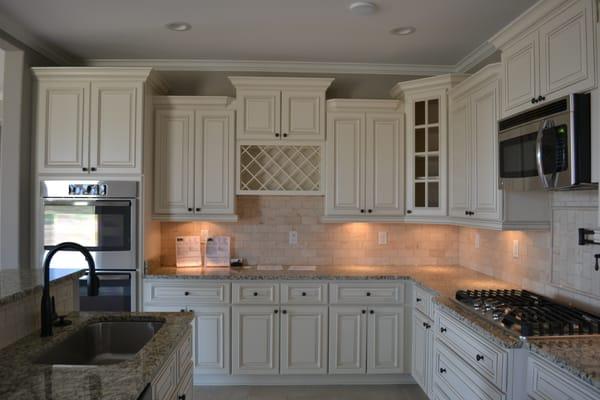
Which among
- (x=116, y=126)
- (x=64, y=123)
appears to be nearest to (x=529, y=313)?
(x=116, y=126)

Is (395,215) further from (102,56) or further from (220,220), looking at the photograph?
(102,56)

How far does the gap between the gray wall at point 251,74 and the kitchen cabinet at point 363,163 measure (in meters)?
0.38

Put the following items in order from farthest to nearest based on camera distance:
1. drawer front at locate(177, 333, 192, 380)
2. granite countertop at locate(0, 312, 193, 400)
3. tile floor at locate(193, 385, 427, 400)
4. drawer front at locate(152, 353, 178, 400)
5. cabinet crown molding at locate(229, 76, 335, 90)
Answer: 1. cabinet crown molding at locate(229, 76, 335, 90)
2. tile floor at locate(193, 385, 427, 400)
3. drawer front at locate(177, 333, 192, 380)
4. drawer front at locate(152, 353, 178, 400)
5. granite countertop at locate(0, 312, 193, 400)

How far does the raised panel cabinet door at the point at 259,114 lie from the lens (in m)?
3.56

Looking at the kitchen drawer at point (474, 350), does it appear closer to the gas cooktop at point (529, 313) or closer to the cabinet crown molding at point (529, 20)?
the gas cooktop at point (529, 313)

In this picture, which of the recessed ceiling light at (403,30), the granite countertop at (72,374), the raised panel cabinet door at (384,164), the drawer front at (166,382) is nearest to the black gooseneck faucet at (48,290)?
the granite countertop at (72,374)

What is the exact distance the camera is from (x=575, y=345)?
175 cm

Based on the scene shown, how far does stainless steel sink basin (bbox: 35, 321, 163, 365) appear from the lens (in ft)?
6.15

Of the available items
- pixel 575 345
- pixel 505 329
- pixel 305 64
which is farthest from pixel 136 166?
pixel 575 345

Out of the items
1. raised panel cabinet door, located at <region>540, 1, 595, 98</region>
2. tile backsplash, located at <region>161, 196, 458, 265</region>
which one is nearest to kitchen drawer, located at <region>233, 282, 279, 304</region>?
tile backsplash, located at <region>161, 196, 458, 265</region>

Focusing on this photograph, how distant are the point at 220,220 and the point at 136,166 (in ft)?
2.63

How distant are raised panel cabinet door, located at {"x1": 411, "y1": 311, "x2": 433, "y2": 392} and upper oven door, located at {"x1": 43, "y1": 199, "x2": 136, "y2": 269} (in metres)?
2.23

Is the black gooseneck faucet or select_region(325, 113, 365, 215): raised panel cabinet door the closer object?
the black gooseneck faucet

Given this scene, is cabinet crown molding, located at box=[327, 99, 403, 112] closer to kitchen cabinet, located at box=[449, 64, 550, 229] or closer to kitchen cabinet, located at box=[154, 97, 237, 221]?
kitchen cabinet, located at box=[449, 64, 550, 229]
